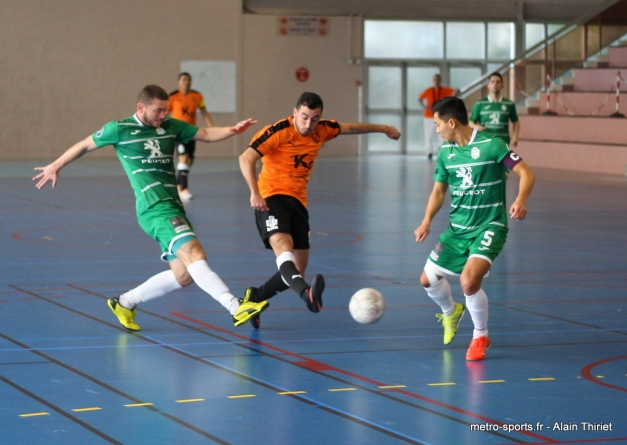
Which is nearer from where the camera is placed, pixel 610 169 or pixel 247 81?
pixel 610 169

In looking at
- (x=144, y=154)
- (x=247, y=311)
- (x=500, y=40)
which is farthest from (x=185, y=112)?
(x=500, y=40)

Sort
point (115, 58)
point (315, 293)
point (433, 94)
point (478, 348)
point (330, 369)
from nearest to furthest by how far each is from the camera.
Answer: point (330, 369)
point (478, 348)
point (315, 293)
point (433, 94)
point (115, 58)

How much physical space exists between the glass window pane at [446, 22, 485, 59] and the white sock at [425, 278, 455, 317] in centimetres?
2766

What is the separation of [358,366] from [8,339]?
2443mm

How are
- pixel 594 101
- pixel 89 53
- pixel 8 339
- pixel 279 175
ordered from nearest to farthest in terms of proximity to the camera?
1. pixel 8 339
2. pixel 279 175
3. pixel 594 101
4. pixel 89 53

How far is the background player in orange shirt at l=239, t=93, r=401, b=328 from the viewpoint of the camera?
23.6 ft

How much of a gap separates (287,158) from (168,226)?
1010 mm

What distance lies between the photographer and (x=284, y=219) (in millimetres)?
7328

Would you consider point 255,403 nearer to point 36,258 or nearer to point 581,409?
point 581,409

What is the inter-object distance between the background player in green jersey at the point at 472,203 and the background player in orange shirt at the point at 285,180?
1.03m

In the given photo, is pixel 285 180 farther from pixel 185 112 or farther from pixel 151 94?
pixel 185 112

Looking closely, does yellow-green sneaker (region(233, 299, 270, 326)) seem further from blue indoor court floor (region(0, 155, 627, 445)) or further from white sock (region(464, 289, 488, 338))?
white sock (region(464, 289, 488, 338))

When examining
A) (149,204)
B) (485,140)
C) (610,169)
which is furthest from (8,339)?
(610,169)

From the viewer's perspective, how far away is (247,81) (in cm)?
3192
